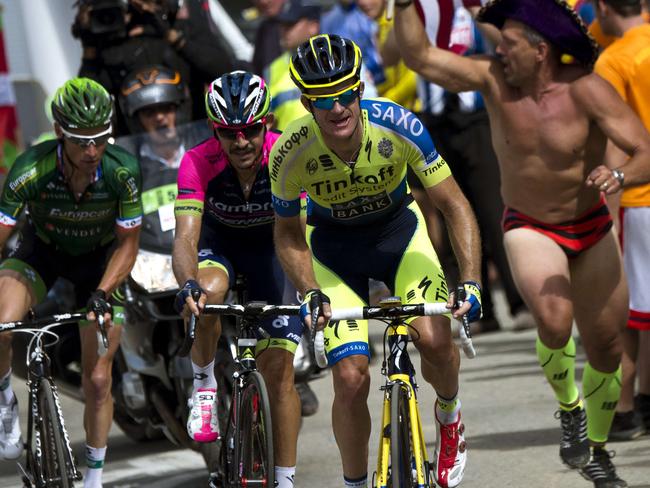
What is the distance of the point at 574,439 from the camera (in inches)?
322

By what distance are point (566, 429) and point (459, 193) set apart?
1603 mm

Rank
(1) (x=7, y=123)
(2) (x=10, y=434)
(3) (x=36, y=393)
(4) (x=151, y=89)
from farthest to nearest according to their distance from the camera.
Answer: (1) (x=7, y=123)
(4) (x=151, y=89)
(2) (x=10, y=434)
(3) (x=36, y=393)

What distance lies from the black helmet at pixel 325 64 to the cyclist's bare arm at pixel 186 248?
1.27m

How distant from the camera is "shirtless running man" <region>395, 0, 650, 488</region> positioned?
27.2ft

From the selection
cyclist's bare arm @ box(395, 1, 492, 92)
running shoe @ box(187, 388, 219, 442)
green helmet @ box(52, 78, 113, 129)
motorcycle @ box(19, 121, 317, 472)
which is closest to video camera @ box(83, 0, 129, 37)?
motorcycle @ box(19, 121, 317, 472)

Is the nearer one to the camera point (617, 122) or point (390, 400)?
point (390, 400)

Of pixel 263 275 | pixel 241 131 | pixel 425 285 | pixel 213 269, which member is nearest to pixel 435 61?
pixel 241 131

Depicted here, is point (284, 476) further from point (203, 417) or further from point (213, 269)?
point (213, 269)

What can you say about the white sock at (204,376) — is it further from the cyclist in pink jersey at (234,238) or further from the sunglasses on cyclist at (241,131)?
the sunglasses on cyclist at (241,131)

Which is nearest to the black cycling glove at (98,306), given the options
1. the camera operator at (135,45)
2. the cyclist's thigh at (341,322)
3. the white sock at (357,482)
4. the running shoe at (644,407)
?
the cyclist's thigh at (341,322)

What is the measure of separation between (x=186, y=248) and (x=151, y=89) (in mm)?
2536

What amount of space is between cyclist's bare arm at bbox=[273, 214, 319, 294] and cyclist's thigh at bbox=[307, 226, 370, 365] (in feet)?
0.78

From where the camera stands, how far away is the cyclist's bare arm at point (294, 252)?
726 centimetres

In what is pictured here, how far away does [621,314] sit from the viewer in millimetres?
8469
